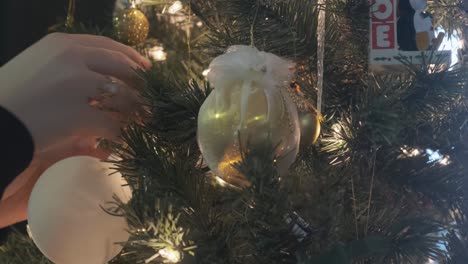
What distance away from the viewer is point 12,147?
0.42m

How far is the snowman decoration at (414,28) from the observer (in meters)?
0.43

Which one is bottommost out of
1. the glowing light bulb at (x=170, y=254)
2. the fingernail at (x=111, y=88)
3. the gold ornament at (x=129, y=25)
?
the glowing light bulb at (x=170, y=254)

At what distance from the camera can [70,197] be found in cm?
39

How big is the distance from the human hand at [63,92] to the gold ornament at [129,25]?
0.63 ft

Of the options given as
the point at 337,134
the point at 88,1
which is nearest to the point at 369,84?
the point at 337,134

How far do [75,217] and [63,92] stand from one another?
0.35 ft

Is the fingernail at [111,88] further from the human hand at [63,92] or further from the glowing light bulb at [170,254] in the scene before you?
the glowing light bulb at [170,254]

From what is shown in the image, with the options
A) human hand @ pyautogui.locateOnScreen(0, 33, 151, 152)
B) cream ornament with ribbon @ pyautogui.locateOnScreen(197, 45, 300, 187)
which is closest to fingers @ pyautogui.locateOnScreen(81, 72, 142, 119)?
human hand @ pyautogui.locateOnScreen(0, 33, 151, 152)

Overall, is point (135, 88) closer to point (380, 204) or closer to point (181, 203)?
point (181, 203)

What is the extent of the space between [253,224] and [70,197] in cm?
15

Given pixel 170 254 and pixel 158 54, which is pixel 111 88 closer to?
pixel 170 254

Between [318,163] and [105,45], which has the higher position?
[105,45]

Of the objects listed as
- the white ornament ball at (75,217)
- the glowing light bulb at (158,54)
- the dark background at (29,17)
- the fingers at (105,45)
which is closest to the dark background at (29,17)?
the dark background at (29,17)

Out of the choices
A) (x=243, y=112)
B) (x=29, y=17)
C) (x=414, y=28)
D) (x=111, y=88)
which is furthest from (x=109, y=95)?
(x=29, y=17)
